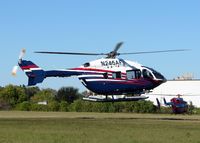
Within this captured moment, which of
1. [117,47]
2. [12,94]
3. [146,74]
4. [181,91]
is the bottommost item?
[146,74]

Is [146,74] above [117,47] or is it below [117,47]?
below

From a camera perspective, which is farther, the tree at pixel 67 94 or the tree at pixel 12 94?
the tree at pixel 67 94

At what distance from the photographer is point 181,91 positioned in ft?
475

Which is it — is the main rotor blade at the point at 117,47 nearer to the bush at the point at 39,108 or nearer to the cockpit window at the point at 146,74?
the cockpit window at the point at 146,74

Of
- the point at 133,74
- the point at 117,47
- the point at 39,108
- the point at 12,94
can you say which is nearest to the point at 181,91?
the point at 12,94

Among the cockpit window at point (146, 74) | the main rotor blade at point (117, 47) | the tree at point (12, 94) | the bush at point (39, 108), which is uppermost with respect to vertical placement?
the tree at point (12, 94)

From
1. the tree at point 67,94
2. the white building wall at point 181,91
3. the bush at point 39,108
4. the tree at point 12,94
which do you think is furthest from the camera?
the tree at point 67,94

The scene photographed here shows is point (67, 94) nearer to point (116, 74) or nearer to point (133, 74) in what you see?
point (116, 74)

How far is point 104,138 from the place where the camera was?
89.1 ft

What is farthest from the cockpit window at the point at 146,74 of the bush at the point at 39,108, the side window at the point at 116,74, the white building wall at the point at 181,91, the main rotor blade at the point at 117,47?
the white building wall at the point at 181,91

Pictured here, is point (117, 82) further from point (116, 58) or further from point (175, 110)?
point (175, 110)

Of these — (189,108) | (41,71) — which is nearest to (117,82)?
(41,71)

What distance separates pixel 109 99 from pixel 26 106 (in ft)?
150

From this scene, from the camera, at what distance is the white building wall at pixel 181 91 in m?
138
